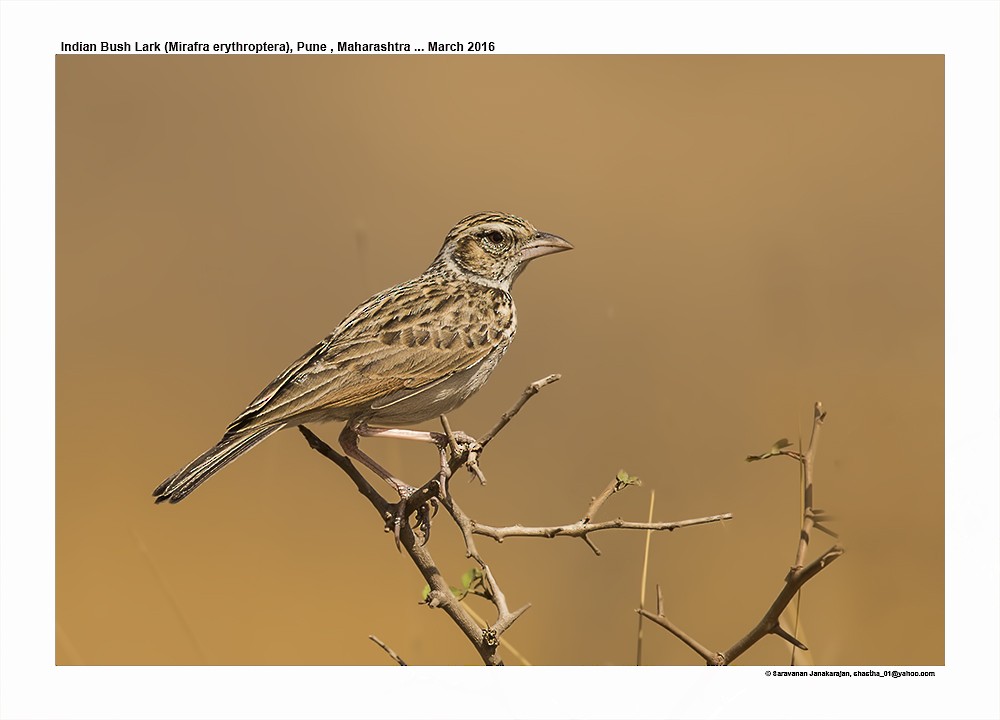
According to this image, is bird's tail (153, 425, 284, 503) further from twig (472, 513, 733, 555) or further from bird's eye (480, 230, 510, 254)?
bird's eye (480, 230, 510, 254)

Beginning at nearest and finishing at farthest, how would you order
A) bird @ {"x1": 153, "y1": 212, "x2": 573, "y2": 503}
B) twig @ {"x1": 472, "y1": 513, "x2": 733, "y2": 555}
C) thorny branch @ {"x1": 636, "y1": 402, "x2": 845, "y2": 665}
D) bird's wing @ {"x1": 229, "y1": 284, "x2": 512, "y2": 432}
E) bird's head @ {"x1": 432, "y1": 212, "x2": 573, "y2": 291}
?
thorny branch @ {"x1": 636, "y1": 402, "x2": 845, "y2": 665}
twig @ {"x1": 472, "y1": 513, "x2": 733, "y2": 555}
bird @ {"x1": 153, "y1": 212, "x2": 573, "y2": 503}
bird's wing @ {"x1": 229, "y1": 284, "x2": 512, "y2": 432}
bird's head @ {"x1": 432, "y1": 212, "x2": 573, "y2": 291}

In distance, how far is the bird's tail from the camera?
3840mm

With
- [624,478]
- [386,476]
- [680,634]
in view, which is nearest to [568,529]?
[624,478]

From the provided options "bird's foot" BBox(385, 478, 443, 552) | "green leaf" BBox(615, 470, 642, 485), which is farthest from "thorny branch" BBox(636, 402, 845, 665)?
"bird's foot" BBox(385, 478, 443, 552)

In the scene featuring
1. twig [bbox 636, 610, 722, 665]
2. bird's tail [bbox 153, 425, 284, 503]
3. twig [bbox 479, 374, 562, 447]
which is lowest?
twig [bbox 636, 610, 722, 665]

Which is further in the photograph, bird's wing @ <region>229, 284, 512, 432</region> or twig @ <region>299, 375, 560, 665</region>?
bird's wing @ <region>229, 284, 512, 432</region>

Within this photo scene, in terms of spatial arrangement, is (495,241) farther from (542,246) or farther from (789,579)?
(789,579)

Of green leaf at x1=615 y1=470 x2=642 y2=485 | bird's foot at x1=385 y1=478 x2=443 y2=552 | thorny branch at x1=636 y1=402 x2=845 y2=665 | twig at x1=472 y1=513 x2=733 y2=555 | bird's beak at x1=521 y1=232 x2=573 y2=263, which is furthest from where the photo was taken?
bird's beak at x1=521 y1=232 x2=573 y2=263

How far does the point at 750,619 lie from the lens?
233 inches

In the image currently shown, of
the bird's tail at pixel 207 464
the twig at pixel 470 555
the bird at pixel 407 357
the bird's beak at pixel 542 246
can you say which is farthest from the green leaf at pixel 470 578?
the bird's beak at pixel 542 246

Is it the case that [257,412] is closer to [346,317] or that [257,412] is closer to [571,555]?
[346,317]

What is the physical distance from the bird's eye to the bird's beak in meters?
0.11

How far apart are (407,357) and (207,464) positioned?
111cm
